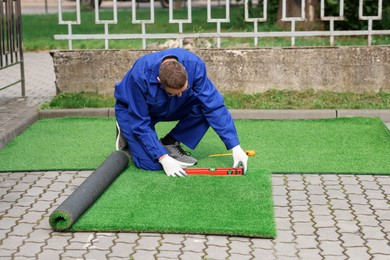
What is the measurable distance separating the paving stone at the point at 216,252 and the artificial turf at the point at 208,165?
24cm

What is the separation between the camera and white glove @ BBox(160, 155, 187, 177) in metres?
7.48

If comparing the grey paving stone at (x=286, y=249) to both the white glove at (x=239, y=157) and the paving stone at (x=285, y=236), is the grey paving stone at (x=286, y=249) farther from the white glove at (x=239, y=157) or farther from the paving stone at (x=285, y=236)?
the white glove at (x=239, y=157)

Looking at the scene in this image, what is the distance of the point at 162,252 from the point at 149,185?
5.12ft

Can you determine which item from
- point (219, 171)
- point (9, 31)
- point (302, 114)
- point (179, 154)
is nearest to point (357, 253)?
point (219, 171)

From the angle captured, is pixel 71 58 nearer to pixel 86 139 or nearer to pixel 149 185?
pixel 86 139

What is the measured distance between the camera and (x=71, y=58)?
11.0 metres

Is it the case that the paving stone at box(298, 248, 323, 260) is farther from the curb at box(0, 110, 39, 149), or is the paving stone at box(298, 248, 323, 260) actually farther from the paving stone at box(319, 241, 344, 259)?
the curb at box(0, 110, 39, 149)

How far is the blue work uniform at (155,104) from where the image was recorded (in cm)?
745

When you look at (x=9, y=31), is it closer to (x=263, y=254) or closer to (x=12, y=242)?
(x=12, y=242)

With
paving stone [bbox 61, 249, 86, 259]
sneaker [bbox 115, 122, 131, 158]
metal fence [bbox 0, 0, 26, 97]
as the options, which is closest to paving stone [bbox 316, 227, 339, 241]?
paving stone [bbox 61, 249, 86, 259]

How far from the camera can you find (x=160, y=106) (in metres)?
7.65

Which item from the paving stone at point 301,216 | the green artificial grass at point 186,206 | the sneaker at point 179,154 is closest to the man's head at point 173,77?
the green artificial grass at point 186,206

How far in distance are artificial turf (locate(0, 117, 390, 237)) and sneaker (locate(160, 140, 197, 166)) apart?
10 centimetres

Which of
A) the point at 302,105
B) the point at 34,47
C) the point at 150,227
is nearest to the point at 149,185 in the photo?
the point at 150,227
